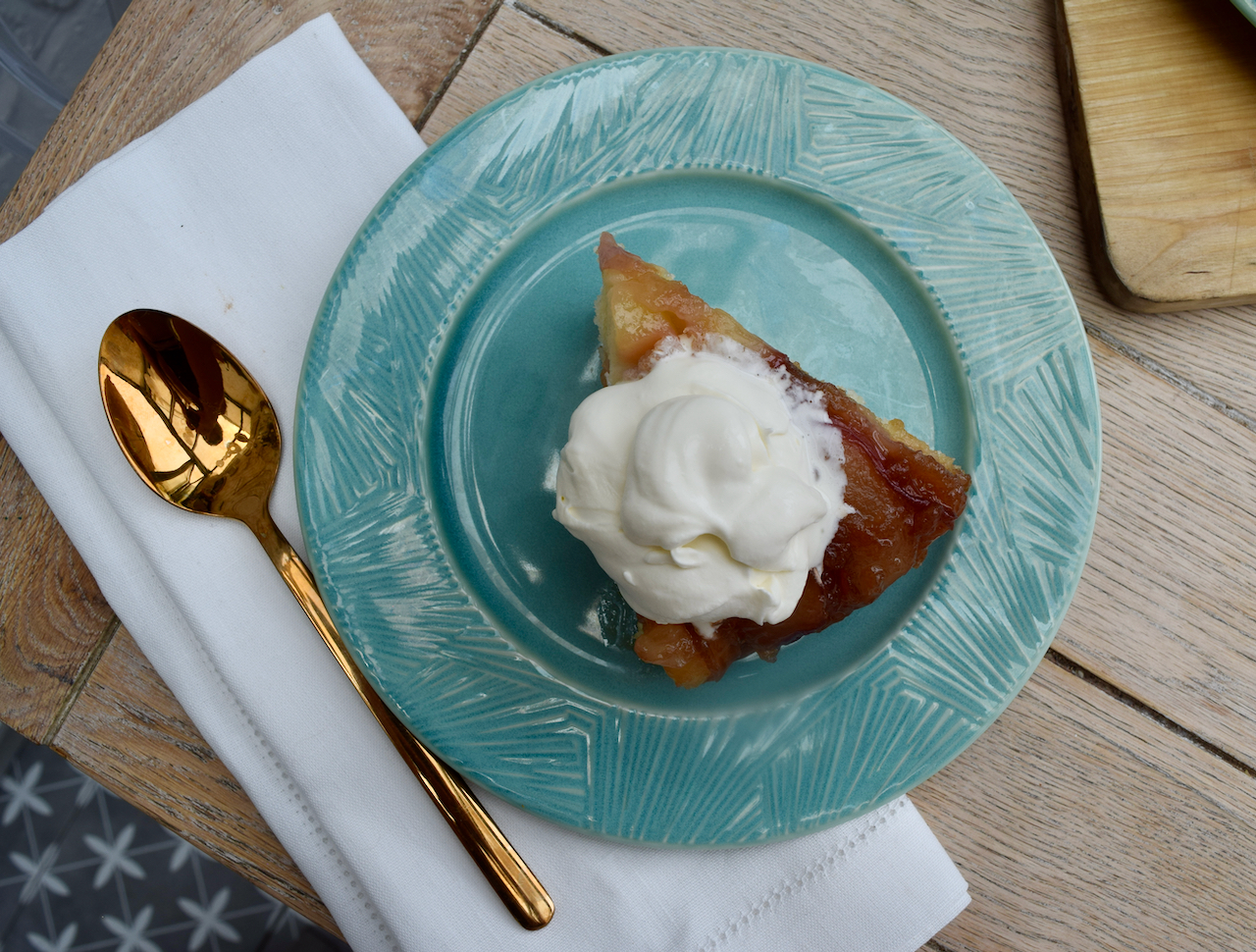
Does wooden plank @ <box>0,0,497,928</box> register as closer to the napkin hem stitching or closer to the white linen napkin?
the white linen napkin

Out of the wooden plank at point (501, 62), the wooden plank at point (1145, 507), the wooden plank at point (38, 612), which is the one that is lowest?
the wooden plank at point (38, 612)

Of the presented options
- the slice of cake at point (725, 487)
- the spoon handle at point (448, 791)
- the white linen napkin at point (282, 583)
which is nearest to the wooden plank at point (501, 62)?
the white linen napkin at point (282, 583)

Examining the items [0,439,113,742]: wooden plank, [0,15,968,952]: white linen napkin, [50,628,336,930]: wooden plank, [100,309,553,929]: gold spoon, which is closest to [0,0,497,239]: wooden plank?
[0,15,968,952]: white linen napkin

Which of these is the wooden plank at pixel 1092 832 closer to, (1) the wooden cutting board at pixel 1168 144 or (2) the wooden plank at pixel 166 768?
(1) the wooden cutting board at pixel 1168 144

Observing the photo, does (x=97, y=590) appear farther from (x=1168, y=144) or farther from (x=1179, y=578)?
(x=1168, y=144)

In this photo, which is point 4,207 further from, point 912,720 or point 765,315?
point 912,720

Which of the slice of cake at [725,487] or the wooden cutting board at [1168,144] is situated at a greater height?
the wooden cutting board at [1168,144]
